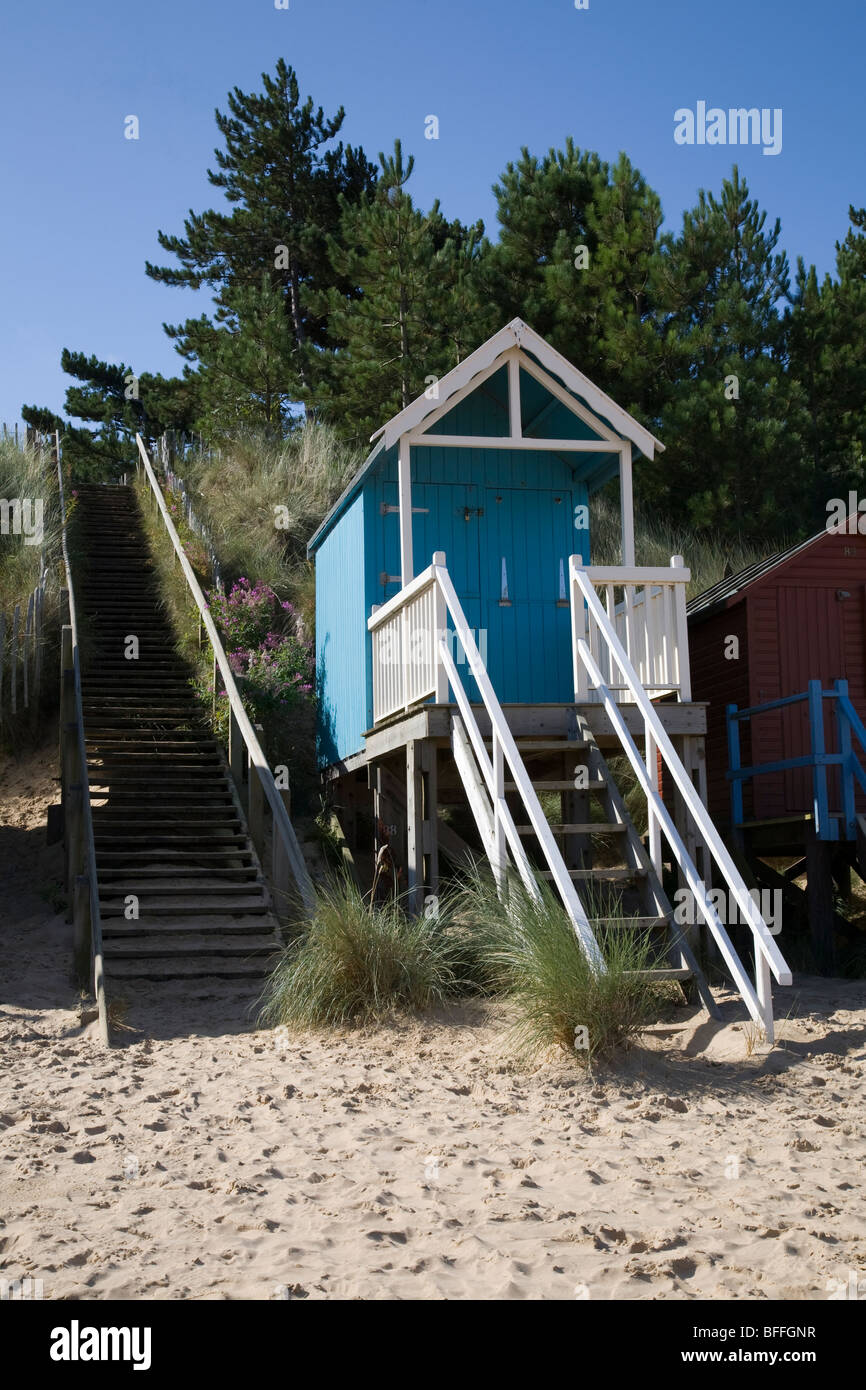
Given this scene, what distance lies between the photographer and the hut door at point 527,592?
11.4 m

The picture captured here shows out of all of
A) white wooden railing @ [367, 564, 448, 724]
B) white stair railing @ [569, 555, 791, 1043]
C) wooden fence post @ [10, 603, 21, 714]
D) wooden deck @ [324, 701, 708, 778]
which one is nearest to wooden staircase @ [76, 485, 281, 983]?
wooden fence post @ [10, 603, 21, 714]

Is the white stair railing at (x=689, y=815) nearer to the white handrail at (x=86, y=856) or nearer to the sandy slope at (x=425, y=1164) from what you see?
the sandy slope at (x=425, y=1164)

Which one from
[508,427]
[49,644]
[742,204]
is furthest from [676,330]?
[49,644]

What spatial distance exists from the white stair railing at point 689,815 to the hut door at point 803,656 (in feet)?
11.5

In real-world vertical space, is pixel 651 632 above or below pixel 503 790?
above

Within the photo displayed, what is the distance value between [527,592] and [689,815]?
3.25m

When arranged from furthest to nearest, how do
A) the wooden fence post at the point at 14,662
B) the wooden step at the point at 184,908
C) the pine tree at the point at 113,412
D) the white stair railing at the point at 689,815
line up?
the pine tree at the point at 113,412 → the wooden fence post at the point at 14,662 → the wooden step at the point at 184,908 → the white stair railing at the point at 689,815

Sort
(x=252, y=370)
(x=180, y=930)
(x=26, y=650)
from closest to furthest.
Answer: (x=180, y=930)
(x=26, y=650)
(x=252, y=370)

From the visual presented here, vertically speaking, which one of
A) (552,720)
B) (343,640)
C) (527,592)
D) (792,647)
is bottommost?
(552,720)

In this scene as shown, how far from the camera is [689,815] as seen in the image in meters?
9.20

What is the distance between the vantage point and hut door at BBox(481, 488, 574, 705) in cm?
1145

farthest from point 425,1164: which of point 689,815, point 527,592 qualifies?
point 527,592

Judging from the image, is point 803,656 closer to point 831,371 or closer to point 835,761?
point 835,761

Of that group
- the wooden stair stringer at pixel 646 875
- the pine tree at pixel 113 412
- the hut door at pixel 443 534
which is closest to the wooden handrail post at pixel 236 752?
the hut door at pixel 443 534
